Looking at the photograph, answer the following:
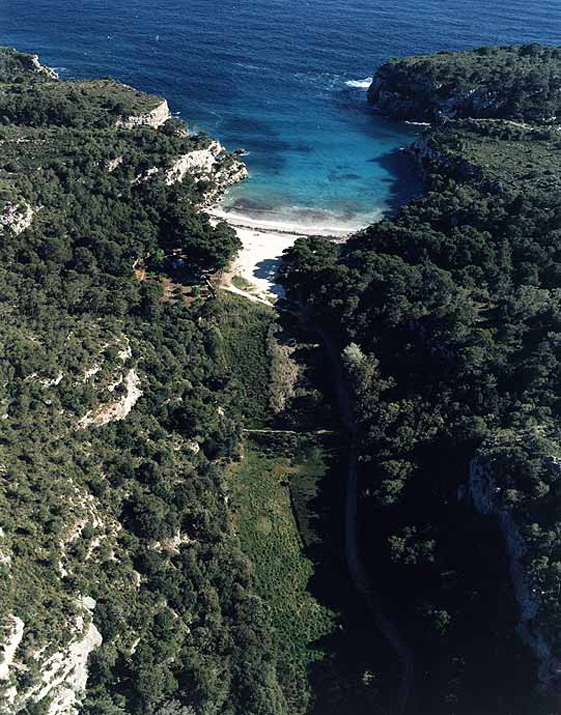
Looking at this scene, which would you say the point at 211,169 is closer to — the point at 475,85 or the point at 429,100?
the point at 429,100

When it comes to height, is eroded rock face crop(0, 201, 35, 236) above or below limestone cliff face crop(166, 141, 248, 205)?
below

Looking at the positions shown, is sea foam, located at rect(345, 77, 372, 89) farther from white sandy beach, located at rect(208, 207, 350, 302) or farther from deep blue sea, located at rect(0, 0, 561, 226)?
white sandy beach, located at rect(208, 207, 350, 302)

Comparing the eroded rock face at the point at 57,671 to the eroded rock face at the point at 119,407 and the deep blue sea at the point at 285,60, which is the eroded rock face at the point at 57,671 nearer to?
the eroded rock face at the point at 119,407

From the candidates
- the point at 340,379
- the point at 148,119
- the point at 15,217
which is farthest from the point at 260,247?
the point at 148,119

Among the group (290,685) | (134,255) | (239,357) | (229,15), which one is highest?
(229,15)

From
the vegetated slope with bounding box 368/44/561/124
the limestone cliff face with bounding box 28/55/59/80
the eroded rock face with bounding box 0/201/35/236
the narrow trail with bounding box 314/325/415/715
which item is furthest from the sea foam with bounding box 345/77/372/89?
the narrow trail with bounding box 314/325/415/715

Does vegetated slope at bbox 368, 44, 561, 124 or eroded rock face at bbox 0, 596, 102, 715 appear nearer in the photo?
eroded rock face at bbox 0, 596, 102, 715

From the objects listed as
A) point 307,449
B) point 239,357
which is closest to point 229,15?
point 239,357

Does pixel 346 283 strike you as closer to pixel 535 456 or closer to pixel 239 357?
pixel 239 357
